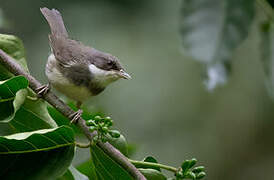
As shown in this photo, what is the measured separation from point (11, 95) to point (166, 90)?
693cm

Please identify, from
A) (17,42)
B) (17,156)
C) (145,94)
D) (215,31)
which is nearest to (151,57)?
(145,94)

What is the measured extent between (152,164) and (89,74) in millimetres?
1405

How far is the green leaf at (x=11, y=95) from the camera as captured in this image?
2303 millimetres

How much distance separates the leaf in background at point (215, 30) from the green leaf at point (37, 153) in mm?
1829

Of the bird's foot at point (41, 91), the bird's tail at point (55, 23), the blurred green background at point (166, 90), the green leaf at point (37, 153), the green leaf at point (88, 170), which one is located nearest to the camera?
the green leaf at point (37, 153)

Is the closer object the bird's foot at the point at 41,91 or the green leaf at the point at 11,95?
the green leaf at the point at 11,95

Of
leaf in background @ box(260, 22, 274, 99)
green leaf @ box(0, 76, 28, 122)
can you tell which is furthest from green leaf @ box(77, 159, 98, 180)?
leaf in background @ box(260, 22, 274, 99)

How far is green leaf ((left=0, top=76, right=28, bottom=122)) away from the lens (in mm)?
2303

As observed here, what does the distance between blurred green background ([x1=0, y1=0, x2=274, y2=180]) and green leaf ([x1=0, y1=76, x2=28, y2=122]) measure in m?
5.41

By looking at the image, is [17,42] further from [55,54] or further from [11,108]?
[55,54]

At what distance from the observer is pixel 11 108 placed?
240 cm

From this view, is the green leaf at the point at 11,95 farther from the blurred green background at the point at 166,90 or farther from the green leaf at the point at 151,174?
the blurred green background at the point at 166,90

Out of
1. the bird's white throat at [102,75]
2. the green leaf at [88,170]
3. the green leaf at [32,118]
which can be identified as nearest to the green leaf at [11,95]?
the green leaf at [32,118]

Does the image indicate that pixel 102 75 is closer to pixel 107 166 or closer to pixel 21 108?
pixel 21 108
